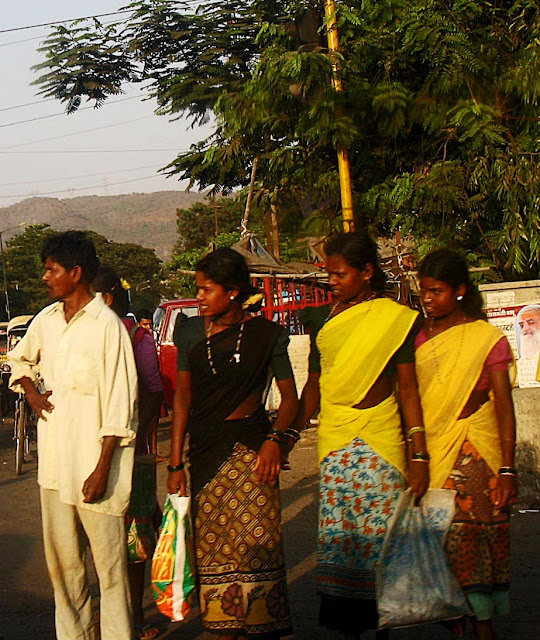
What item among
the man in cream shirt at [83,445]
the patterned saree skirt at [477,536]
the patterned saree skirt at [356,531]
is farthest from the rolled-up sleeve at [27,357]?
the patterned saree skirt at [477,536]

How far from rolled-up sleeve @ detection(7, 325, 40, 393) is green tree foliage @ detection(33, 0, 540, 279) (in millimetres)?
8844

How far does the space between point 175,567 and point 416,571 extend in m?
0.99

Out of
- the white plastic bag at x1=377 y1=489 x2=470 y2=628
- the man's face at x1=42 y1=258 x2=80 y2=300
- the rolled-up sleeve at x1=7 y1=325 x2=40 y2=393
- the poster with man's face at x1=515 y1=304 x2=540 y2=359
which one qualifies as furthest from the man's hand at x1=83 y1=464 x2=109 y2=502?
the poster with man's face at x1=515 y1=304 x2=540 y2=359

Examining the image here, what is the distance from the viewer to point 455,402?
426 cm

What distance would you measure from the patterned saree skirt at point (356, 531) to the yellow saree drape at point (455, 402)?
233 mm

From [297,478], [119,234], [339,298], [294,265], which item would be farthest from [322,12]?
[119,234]

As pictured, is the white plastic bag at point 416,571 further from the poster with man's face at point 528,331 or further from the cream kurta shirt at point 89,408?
the poster with man's face at point 528,331

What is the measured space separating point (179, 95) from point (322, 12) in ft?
13.6

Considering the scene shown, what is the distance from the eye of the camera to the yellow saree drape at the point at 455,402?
425 cm

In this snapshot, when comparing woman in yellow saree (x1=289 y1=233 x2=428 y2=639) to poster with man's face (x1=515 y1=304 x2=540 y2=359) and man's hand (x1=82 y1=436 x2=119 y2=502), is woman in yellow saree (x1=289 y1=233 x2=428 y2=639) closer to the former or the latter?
man's hand (x1=82 y1=436 x2=119 y2=502)

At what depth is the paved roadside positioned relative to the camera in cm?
487

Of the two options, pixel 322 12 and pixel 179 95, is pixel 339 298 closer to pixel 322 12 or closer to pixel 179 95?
pixel 322 12

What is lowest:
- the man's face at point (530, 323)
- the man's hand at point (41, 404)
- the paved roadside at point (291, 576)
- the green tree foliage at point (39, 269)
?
the paved roadside at point (291, 576)

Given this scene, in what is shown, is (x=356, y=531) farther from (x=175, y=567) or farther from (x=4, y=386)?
(x=4, y=386)
